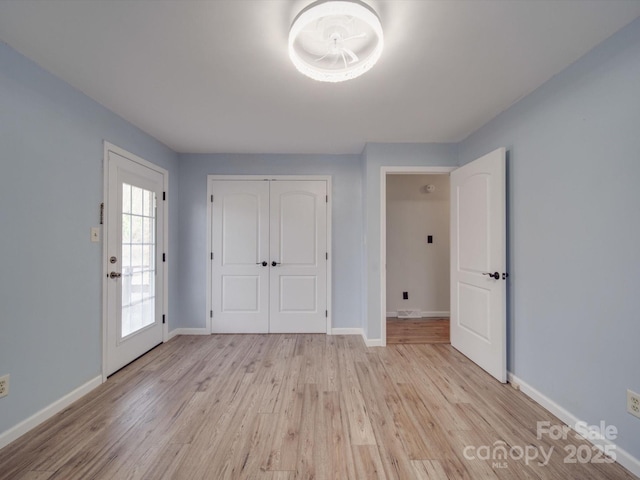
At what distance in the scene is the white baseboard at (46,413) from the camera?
5.12 ft

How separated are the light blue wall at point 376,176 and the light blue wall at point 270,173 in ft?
1.31

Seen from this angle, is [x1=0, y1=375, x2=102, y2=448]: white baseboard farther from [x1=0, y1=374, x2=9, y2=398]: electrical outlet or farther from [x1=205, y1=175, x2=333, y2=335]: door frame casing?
[x1=205, y1=175, x2=333, y2=335]: door frame casing

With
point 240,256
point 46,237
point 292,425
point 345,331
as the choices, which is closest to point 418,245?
point 345,331

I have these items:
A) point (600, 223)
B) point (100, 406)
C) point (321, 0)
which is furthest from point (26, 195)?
point (600, 223)

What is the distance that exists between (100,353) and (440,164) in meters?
3.82

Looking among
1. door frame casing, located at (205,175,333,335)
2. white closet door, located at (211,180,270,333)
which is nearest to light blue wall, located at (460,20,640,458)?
door frame casing, located at (205,175,333,335)

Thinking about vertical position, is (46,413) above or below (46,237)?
below

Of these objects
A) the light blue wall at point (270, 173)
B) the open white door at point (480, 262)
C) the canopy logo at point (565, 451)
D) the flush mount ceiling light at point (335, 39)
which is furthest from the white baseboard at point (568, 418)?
the flush mount ceiling light at point (335, 39)

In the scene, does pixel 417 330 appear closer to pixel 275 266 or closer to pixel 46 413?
pixel 275 266

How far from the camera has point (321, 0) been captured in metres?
1.24

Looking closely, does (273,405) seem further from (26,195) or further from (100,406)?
(26,195)

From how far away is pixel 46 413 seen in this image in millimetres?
1771

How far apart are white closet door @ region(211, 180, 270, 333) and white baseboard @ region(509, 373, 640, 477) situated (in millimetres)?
2661

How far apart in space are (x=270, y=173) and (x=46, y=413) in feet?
9.51
